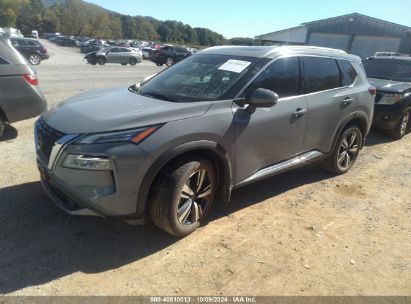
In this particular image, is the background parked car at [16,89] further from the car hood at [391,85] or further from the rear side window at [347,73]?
the car hood at [391,85]

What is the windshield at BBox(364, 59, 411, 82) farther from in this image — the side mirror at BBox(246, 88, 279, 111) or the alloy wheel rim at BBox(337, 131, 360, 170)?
→ the side mirror at BBox(246, 88, 279, 111)

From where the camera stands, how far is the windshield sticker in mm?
3926

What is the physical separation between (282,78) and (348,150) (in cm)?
200

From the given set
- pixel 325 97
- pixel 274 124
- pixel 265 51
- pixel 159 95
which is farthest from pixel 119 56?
pixel 274 124

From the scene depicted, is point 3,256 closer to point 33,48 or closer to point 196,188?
point 196,188

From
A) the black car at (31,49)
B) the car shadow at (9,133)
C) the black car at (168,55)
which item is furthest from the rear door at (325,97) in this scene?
the black car at (168,55)

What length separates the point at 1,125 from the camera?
19.0 ft

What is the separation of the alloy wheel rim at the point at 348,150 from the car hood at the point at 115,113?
8.73ft

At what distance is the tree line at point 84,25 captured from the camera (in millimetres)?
108438

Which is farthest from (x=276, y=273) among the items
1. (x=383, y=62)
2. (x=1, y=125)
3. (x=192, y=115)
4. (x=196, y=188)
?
(x=383, y=62)

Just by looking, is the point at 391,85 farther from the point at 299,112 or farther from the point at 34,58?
the point at 34,58

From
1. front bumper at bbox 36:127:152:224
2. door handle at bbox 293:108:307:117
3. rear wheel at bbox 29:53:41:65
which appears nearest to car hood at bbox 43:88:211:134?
front bumper at bbox 36:127:152:224

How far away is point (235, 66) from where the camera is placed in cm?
400

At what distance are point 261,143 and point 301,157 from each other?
0.88m
